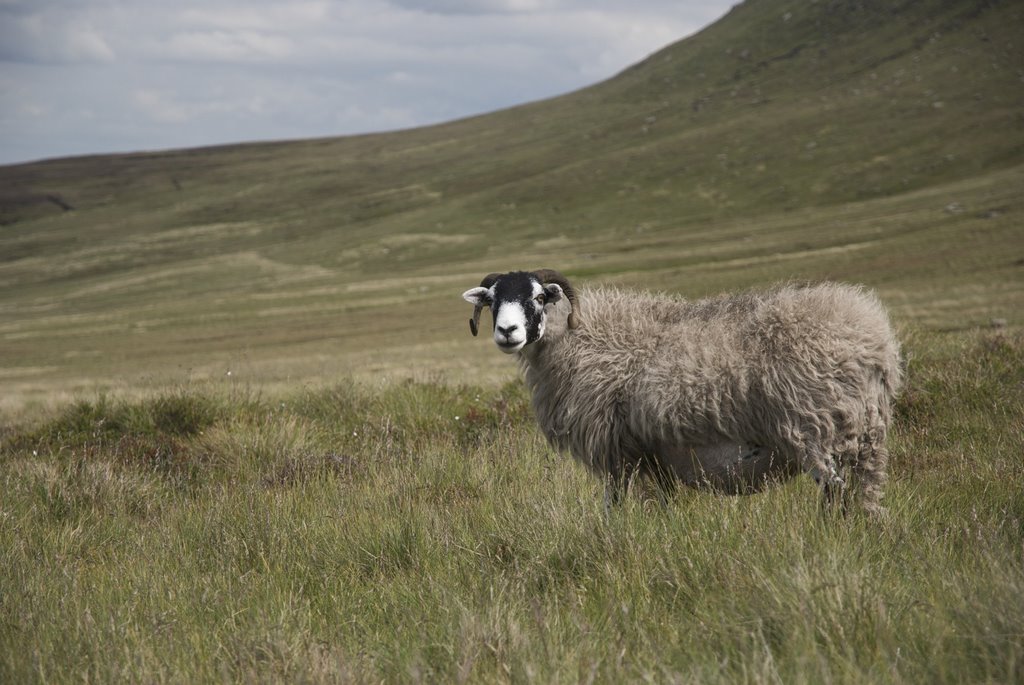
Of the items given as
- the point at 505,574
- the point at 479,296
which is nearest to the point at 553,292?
the point at 479,296

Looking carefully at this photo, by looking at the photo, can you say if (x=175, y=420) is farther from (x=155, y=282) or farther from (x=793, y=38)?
(x=793, y=38)

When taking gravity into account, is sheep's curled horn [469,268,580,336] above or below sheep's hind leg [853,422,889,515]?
above

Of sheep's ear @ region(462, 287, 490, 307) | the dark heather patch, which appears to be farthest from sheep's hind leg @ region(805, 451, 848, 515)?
sheep's ear @ region(462, 287, 490, 307)

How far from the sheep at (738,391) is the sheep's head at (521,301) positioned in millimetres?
18

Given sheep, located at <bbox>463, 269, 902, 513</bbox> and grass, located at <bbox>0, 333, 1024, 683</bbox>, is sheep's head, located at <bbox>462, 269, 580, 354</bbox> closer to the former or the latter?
sheep, located at <bbox>463, 269, 902, 513</bbox>

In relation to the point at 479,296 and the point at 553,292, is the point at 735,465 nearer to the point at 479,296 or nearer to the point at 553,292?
the point at 553,292

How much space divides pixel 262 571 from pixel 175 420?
23.2 feet

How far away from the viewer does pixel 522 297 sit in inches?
311

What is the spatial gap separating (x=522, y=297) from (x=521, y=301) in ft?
0.17

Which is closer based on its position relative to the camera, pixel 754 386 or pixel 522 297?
pixel 754 386

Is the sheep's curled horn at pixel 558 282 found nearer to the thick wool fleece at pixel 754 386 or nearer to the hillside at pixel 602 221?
the thick wool fleece at pixel 754 386

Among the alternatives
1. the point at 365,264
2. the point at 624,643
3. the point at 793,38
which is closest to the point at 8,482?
the point at 624,643

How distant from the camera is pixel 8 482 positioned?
8234 millimetres

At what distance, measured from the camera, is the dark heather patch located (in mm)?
7863
